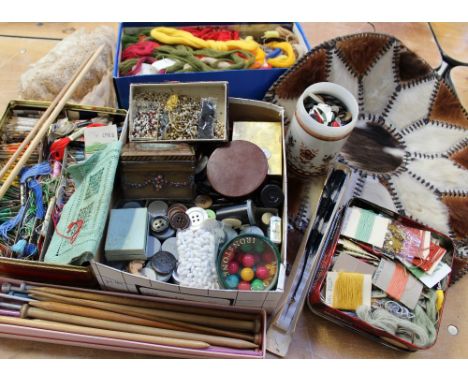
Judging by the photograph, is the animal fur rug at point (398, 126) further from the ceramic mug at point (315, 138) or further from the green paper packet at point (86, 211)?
the green paper packet at point (86, 211)

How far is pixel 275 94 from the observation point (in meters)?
1.25

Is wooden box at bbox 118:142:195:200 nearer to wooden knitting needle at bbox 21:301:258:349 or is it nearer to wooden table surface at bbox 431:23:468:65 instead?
wooden knitting needle at bbox 21:301:258:349

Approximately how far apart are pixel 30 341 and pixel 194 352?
0.40 metres

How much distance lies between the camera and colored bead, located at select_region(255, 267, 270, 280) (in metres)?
0.89

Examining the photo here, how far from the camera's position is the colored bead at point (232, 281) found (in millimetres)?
886

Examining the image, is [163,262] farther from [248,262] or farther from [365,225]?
[365,225]

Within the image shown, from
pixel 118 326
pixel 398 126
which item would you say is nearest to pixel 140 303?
pixel 118 326

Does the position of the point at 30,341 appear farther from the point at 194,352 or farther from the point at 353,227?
the point at 353,227

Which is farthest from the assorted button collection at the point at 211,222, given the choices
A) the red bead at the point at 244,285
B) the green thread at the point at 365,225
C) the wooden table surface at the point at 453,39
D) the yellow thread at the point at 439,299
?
the wooden table surface at the point at 453,39

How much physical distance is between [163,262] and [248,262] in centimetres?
21

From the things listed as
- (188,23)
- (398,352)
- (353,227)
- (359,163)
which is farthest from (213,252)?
(188,23)

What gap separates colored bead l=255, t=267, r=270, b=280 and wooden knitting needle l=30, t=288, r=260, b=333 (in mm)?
108

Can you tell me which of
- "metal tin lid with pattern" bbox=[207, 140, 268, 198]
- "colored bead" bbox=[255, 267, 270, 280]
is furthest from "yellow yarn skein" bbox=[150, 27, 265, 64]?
"colored bead" bbox=[255, 267, 270, 280]

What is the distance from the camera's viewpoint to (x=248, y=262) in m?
0.91
